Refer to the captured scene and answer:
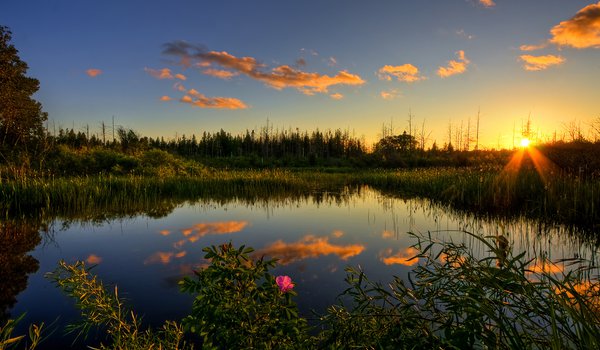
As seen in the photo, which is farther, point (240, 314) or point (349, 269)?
point (349, 269)

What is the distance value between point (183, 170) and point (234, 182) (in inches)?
235

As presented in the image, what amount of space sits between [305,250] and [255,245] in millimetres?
1244

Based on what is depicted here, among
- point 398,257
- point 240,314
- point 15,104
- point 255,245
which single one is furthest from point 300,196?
point 15,104

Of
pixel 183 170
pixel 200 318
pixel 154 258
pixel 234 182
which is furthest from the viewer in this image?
pixel 183 170

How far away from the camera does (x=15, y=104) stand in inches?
1192

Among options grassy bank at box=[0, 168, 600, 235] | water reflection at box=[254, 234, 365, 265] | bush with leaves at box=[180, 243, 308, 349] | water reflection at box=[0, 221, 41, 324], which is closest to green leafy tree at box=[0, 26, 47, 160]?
grassy bank at box=[0, 168, 600, 235]

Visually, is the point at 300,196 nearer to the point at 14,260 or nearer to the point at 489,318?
the point at 14,260

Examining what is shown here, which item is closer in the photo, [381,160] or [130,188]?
[130,188]

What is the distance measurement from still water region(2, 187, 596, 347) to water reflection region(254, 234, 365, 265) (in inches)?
0.8

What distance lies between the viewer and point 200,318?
2.42m

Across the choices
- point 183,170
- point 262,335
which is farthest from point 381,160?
point 262,335

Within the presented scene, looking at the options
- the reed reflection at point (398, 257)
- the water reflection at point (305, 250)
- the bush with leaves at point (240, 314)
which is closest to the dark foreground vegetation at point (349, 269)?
the bush with leaves at point (240, 314)

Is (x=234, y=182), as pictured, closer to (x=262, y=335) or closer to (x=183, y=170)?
(x=183, y=170)

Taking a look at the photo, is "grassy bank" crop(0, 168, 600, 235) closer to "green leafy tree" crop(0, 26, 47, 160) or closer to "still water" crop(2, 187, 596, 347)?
"still water" crop(2, 187, 596, 347)
